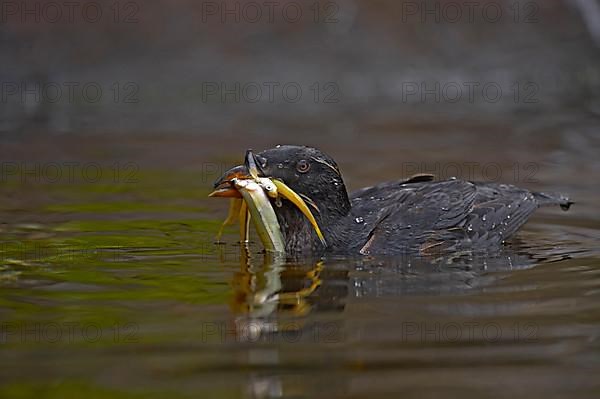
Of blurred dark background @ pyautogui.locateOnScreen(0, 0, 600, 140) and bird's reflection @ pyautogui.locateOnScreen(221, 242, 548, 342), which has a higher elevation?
blurred dark background @ pyautogui.locateOnScreen(0, 0, 600, 140)

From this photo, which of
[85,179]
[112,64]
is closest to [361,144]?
[85,179]

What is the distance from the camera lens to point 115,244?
816 centimetres

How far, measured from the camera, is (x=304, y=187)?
7.84 meters

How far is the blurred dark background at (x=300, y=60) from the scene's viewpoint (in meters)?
17.5

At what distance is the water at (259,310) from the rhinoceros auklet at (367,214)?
208 millimetres

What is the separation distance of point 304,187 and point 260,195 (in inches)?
15.7

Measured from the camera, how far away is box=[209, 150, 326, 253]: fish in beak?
7508 mm

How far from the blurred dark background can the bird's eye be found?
879 centimetres

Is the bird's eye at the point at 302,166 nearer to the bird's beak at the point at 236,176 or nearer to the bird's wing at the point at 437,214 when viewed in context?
the bird's beak at the point at 236,176

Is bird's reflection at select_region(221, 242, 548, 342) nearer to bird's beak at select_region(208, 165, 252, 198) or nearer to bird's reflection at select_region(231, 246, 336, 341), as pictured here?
bird's reflection at select_region(231, 246, 336, 341)

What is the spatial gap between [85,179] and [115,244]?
11.2 feet

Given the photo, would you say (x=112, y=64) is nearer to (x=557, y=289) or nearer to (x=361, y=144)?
(x=361, y=144)

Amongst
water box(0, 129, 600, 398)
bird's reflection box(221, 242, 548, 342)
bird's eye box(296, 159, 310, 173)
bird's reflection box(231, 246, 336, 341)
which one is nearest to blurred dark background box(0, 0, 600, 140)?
water box(0, 129, 600, 398)

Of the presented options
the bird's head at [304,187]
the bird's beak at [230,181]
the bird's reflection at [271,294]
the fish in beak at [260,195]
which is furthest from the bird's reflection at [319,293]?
the bird's beak at [230,181]
